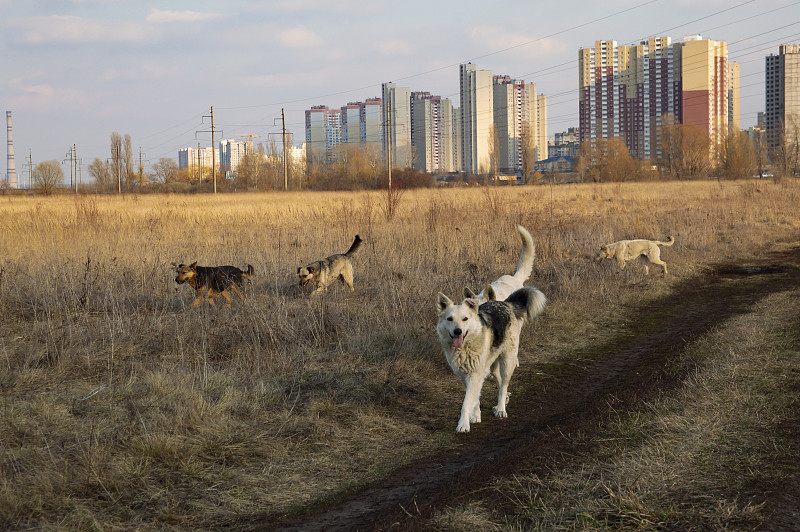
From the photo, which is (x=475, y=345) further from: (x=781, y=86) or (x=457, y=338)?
(x=781, y=86)

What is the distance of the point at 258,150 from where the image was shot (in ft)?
265

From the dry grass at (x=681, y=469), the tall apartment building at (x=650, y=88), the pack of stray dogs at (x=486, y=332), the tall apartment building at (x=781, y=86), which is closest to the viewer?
the dry grass at (x=681, y=469)

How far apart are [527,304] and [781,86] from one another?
131m

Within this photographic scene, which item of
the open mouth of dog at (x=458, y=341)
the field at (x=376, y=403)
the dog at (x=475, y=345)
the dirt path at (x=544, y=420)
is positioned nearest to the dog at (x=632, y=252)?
the field at (x=376, y=403)

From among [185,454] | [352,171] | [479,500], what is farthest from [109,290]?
[352,171]

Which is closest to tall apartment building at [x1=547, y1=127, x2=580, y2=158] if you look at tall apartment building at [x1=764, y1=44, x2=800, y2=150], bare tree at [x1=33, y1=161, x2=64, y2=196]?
tall apartment building at [x1=764, y1=44, x2=800, y2=150]

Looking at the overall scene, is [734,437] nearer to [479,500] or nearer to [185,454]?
[479,500]

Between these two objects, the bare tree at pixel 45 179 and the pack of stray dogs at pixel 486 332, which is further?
the bare tree at pixel 45 179

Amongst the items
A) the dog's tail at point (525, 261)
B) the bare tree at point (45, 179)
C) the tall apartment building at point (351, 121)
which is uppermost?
the tall apartment building at point (351, 121)

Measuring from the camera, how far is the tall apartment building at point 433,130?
152250 mm

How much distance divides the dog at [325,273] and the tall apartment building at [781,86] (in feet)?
362

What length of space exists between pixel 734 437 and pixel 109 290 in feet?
22.0

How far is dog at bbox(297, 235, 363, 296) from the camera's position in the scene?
8781 mm

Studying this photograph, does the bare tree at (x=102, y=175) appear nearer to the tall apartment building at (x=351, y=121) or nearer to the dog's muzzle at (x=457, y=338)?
the dog's muzzle at (x=457, y=338)
